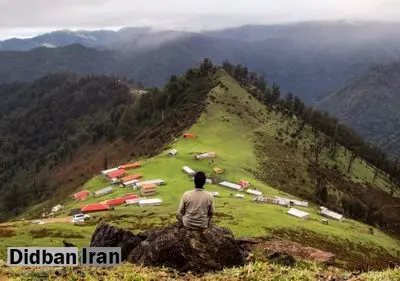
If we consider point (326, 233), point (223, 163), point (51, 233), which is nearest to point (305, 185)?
point (223, 163)

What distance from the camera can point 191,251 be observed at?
20906 mm

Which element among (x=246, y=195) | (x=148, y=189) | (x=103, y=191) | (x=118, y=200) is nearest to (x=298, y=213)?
(x=246, y=195)

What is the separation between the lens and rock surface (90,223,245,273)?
20750mm

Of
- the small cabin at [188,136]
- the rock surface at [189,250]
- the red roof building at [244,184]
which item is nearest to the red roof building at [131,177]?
the red roof building at [244,184]

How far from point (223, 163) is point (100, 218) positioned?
49422 millimetres

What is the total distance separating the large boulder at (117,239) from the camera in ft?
81.9

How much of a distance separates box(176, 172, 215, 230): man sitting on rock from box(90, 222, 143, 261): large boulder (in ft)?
14.7

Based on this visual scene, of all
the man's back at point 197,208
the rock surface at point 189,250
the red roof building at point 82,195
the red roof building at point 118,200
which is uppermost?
the man's back at point 197,208

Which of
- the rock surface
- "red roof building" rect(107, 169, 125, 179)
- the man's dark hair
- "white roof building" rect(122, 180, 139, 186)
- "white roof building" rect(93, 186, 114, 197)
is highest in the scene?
the man's dark hair

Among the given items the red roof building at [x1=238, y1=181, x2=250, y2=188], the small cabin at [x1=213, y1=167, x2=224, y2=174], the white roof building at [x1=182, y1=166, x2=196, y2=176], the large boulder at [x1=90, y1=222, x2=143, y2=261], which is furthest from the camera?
the small cabin at [x1=213, y1=167, x2=224, y2=174]

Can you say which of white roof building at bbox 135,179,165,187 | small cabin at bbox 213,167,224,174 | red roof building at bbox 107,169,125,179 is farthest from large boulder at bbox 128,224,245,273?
red roof building at bbox 107,169,125,179

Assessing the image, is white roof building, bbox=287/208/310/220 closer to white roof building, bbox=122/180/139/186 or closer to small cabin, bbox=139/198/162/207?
small cabin, bbox=139/198/162/207

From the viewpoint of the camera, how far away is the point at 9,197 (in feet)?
600

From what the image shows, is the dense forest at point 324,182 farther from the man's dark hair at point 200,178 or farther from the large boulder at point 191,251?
the man's dark hair at point 200,178
